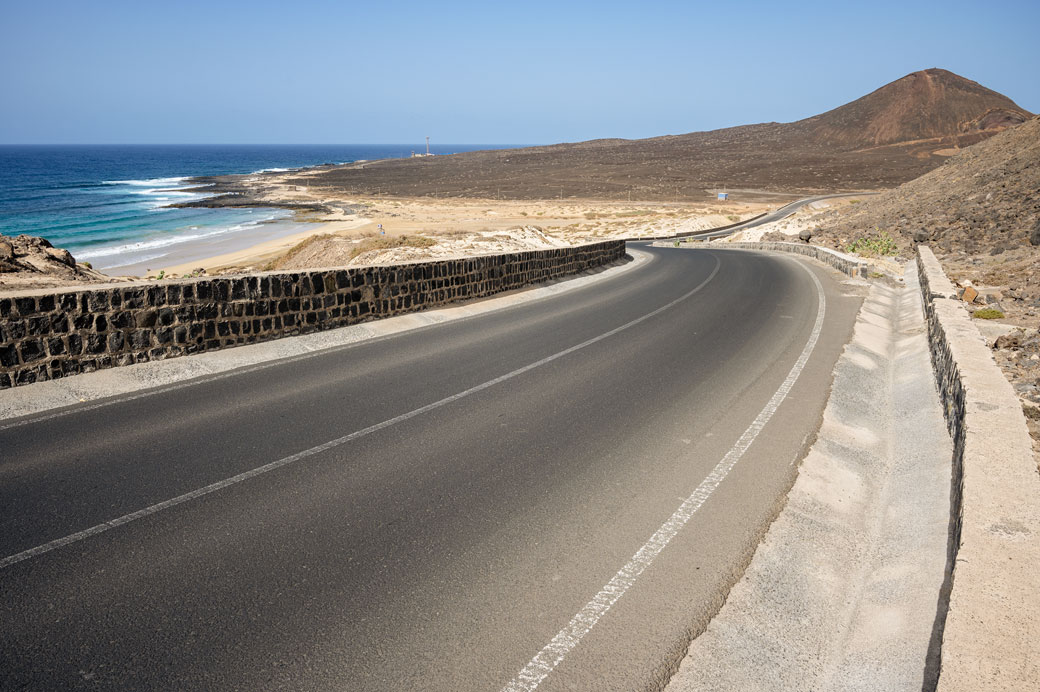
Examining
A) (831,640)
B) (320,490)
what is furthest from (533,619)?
(320,490)

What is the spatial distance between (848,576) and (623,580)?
1.59m

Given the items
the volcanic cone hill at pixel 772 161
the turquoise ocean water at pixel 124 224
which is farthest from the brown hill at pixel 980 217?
the volcanic cone hill at pixel 772 161

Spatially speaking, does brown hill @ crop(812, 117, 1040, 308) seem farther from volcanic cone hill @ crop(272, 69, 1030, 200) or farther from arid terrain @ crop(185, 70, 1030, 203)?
volcanic cone hill @ crop(272, 69, 1030, 200)

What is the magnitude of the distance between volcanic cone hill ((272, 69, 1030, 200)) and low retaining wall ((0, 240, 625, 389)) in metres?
81.3

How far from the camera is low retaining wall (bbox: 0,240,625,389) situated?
8.09 m

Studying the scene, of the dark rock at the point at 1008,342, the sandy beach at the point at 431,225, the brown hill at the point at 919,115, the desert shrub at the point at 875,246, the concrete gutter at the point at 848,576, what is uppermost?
the brown hill at the point at 919,115

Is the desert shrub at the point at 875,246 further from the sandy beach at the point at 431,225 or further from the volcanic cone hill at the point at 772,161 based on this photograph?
the volcanic cone hill at the point at 772,161

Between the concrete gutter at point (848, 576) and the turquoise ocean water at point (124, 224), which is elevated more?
the concrete gutter at point (848, 576)

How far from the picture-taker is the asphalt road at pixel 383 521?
3.65 metres

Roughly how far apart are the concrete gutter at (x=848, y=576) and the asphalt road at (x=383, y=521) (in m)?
0.21

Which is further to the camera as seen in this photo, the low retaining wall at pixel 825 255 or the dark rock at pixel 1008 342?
the low retaining wall at pixel 825 255

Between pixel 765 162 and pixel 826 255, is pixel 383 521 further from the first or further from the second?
pixel 765 162

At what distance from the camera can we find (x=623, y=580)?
4426 millimetres

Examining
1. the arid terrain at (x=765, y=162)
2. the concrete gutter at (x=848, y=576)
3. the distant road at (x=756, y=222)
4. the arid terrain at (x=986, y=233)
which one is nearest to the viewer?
the concrete gutter at (x=848, y=576)
